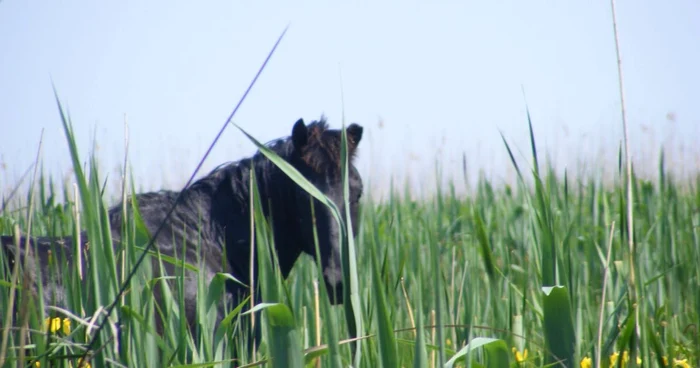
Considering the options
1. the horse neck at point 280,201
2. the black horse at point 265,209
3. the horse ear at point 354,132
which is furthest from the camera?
the horse ear at point 354,132

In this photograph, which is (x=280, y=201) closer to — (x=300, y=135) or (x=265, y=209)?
(x=265, y=209)

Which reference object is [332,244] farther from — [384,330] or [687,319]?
[384,330]

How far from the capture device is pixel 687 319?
2.79 meters

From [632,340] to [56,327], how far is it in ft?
4.36

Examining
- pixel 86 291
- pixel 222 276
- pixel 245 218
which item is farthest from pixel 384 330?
pixel 245 218

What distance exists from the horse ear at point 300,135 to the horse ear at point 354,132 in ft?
1.14

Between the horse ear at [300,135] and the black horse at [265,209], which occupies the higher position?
the horse ear at [300,135]

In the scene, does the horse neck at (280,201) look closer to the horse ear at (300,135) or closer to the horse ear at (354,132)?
the horse ear at (300,135)

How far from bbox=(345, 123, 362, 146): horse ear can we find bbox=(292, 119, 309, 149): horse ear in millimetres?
348

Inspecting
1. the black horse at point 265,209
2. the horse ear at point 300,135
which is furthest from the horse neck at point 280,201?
the horse ear at point 300,135

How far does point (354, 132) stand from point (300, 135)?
1.44 ft

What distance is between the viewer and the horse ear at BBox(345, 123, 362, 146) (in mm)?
3760

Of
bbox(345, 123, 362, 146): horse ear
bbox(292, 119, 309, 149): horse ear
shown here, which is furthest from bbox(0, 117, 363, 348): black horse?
bbox(345, 123, 362, 146): horse ear

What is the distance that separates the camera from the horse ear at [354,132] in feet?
12.3
